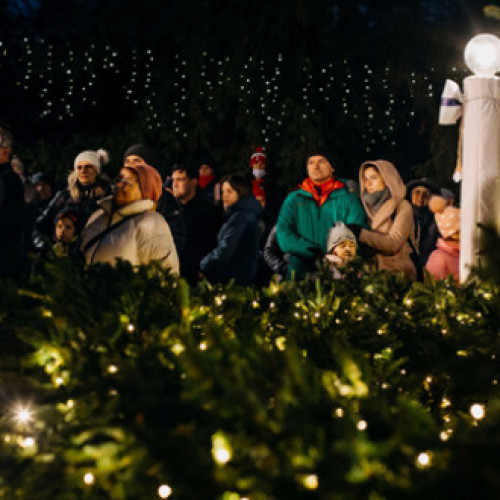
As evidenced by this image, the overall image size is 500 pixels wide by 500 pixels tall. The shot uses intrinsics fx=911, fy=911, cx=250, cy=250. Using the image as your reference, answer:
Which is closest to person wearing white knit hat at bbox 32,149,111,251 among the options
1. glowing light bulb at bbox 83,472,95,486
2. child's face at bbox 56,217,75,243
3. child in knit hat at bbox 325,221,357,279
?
child's face at bbox 56,217,75,243

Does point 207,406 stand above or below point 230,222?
above

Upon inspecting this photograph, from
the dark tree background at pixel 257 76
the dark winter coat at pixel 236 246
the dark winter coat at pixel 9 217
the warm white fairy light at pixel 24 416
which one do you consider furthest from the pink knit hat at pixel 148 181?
the dark tree background at pixel 257 76

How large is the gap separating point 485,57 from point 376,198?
5.32 ft

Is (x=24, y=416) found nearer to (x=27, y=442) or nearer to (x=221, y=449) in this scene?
(x=27, y=442)

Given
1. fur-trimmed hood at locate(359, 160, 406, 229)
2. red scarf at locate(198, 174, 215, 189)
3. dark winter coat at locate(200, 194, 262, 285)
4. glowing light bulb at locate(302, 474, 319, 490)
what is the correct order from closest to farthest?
glowing light bulb at locate(302, 474, 319, 490) < fur-trimmed hood at locate(359, 160, 406, 229) < dark winter coat at locate(200, 194, 262, 285) < red scarf at locate(198, 174, 215, 189)

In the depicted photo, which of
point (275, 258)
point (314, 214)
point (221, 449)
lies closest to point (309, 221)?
point (314, 214)

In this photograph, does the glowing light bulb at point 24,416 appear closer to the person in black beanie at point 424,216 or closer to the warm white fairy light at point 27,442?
the warm white fairy light at point 27,442

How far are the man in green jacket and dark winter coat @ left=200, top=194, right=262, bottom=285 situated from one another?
2.82 feet

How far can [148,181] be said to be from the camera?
5.47 metres

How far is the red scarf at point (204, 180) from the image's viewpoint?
9.38 m

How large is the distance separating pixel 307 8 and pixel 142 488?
12.0m

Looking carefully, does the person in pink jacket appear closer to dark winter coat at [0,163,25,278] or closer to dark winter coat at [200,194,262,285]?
dark winter coat at [200,194,262,285]

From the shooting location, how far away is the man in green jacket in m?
6.69

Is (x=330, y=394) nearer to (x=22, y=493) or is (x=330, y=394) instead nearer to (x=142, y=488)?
(x=142, y=488)
